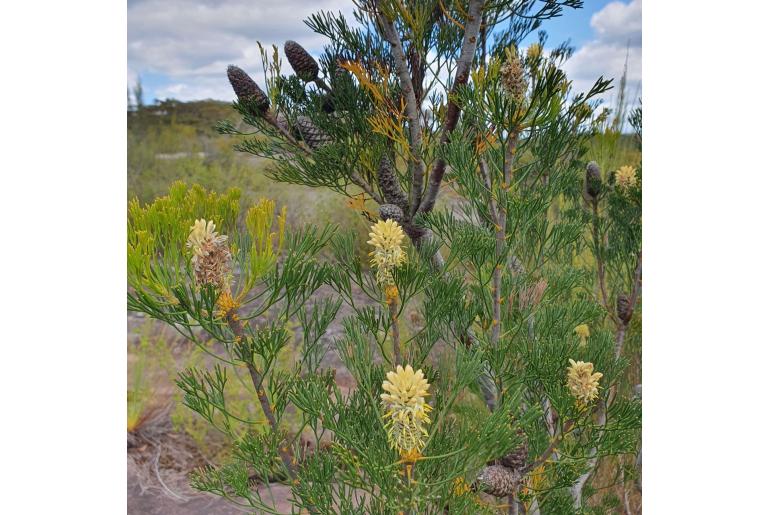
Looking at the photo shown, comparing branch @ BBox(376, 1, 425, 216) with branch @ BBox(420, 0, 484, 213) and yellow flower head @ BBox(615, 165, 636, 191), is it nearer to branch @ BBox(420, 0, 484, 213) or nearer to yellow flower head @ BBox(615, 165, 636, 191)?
branch @ BBox(420, 0, 484, 213)

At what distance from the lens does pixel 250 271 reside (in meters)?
0.68

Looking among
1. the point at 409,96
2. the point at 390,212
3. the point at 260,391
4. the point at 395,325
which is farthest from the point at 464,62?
the point at 260,391

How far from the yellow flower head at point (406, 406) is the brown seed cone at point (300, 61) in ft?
1.37

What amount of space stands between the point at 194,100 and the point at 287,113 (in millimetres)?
315

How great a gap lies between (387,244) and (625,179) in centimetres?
60

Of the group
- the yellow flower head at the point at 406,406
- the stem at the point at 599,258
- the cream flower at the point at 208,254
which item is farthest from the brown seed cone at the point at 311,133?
the stem at the point at 599,258

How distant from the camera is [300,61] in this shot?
2.65 ft

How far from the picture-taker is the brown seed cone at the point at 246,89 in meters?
0.79

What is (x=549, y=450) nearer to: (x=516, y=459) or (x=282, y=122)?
(x=516, y=459)

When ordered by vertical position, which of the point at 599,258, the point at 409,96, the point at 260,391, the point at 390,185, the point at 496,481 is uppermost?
the point at 409,96

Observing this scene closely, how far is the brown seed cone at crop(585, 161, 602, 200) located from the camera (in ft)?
3.43

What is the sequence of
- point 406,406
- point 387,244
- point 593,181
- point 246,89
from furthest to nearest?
point 593,181 < point 246,89 < point 387,244 < point 406,406

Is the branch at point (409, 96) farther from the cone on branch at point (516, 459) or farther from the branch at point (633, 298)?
the branch at point (633, 298)
